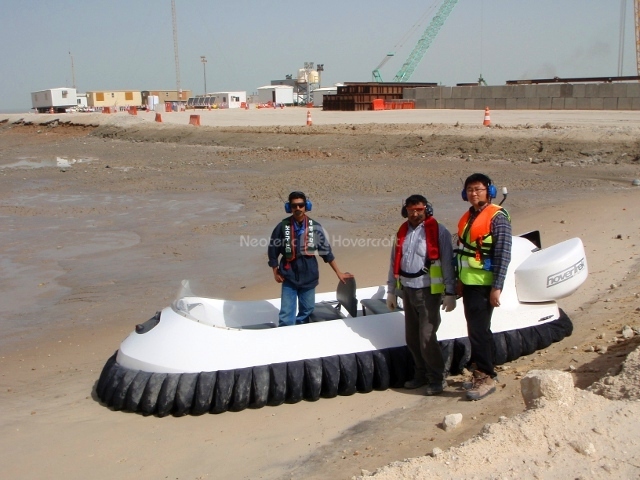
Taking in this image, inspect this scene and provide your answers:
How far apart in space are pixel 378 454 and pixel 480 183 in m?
→ 1.64

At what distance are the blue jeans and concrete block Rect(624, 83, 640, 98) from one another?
23077mm

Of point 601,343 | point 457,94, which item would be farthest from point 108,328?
point 457,94

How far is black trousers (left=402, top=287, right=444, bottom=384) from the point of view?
4.42 meters

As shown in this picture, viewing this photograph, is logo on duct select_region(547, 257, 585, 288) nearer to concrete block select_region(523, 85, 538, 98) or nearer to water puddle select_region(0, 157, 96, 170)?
water puddle select_region(0, 157, 96, 170)

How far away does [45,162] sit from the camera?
2273 cm

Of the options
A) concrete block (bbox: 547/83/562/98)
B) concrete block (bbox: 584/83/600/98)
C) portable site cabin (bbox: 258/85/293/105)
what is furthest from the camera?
portable site cabin (bbox: 258/85/293/105)

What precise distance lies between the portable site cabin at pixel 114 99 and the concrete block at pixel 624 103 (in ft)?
174

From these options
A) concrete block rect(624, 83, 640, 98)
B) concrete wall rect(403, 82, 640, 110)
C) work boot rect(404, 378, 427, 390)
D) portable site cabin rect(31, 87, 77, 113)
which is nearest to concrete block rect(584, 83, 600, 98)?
concrete wall rect(403, 82, 640, 110)

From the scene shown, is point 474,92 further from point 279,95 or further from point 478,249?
point 279,95

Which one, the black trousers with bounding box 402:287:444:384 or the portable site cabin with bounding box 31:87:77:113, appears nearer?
the black trousers with bounding box 402:287:444:384

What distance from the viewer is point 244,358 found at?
4.60m

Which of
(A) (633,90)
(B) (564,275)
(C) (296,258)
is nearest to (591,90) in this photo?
(A) (633,90)

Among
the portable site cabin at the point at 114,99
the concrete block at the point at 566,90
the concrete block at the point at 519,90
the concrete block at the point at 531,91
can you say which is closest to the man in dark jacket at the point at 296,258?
the concrete block at the point at 566,90

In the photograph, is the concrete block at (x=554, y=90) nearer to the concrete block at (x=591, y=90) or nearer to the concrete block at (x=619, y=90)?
the concrete block at (x=591, y=90)
